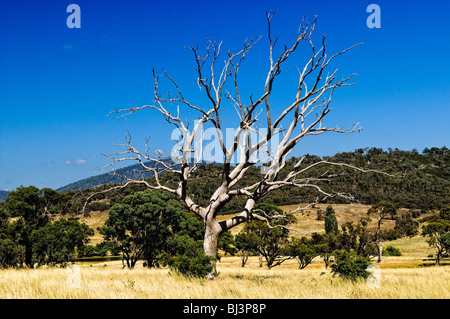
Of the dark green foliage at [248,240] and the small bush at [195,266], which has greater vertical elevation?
the small bush at [195,266]

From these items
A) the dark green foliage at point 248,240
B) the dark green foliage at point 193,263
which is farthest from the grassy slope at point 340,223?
the dark green foliage at point 193,263

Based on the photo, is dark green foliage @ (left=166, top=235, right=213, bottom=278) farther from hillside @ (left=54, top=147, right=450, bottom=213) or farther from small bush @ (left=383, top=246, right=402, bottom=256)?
hillside @ (left=54, top=147, right=450, bottom=213)

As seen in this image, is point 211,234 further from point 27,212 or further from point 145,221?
point 27,212

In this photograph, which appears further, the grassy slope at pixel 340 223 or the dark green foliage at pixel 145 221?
the grassy slope at pixel 340 223

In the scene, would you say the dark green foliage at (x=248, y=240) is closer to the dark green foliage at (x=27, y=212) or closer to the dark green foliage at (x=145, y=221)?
the dark green foliage at (x=145, y=221)

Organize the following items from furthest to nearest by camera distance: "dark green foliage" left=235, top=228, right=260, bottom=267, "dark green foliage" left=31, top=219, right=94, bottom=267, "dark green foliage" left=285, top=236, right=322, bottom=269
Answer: "dark green foliage" left=235, top=228, right=260, bottom=267 → "dark green foliage" left=285, top=236, right=322, bottom=269 → "dark green foliage" left=31, top=219, right=94, bottom=267

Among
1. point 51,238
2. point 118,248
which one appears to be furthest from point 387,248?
point 51,238

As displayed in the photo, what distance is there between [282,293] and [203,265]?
164 inches

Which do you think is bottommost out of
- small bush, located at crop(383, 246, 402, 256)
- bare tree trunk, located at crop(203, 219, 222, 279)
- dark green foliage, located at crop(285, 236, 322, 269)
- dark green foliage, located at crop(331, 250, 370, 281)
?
small bush, located at crop(383, 246, 402, 256)

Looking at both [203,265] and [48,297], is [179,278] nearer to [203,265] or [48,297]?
[203,265]

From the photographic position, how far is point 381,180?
4478 inches

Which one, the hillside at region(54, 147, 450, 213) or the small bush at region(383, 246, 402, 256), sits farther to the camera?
the hillside at region(54, 147, 450, 213)

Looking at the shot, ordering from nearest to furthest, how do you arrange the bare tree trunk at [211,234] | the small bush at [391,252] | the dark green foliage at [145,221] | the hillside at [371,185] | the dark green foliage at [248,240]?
the bare tree trunk at [211,234]
the dark green foliage at [145,221]
the dark green foliage at [248,240]
the small bush at [391,252]
the hillside at [371,185]

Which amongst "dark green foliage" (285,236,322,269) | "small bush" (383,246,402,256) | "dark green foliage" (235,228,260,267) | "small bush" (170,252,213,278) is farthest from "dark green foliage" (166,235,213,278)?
"small bush" (383,246,402,256)
